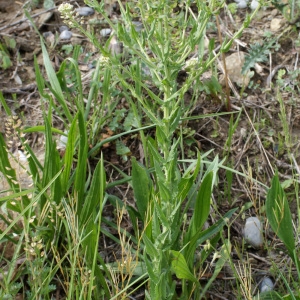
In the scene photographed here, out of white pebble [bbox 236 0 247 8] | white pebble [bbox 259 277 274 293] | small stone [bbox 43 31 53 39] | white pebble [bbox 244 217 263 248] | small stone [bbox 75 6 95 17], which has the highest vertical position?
small stone [bbox 75 6 95 17]

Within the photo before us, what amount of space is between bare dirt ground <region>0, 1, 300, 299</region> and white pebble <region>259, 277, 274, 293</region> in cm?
3

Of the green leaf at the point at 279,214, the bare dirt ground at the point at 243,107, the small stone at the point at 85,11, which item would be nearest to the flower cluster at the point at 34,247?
the bare dirt ground at the point at 243,107

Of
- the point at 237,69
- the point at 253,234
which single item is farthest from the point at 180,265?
the point at 237,69

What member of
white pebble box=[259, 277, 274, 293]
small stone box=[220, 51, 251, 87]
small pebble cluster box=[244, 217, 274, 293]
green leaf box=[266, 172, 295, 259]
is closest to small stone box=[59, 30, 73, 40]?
small stone box=[220, 51, 251, 87]

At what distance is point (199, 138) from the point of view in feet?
8.29

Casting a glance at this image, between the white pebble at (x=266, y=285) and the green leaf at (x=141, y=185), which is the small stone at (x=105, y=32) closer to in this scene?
the green leaf at (x=141, y=185)

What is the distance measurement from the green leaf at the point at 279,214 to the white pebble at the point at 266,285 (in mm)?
166

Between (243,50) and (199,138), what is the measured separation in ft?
2.38

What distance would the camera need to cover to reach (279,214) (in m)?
1.91

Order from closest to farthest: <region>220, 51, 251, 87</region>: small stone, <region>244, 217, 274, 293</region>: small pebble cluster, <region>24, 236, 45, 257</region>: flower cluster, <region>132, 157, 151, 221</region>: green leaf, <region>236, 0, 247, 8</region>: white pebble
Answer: <region>24, 236, 45, 257</region>: flower cluster < <region>132, 157, 151, 221</region>: green leaf < <region>244, 217, 274, 293</region>: small pebble cluster < <region>220, 51, 251, 87</region>: small stone < <region>236, 0, 247, 8</region>: white pebble

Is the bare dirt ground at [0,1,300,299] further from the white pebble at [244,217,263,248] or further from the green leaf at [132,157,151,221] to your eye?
the green leaf at [132,157,151,221]

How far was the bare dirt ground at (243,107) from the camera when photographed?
2.29m

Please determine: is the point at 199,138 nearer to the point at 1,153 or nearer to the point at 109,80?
the point at 109,80

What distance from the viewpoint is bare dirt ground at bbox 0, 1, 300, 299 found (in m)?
2.29
